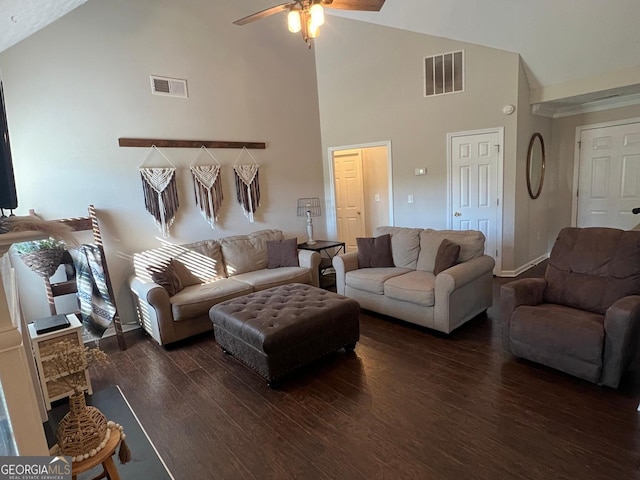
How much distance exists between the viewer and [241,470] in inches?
77.8

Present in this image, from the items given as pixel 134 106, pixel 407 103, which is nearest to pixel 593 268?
pixel 407 103

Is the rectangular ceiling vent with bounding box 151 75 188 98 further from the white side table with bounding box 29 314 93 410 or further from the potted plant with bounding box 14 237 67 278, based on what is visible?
the white side table with bounding box 29 314 93 410

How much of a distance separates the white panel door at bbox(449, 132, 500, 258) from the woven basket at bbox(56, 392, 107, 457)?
4913 mm

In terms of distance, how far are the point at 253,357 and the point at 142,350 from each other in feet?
4.81

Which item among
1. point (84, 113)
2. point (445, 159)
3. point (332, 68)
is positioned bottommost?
point (445, 159)

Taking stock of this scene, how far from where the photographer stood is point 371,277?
387 cm

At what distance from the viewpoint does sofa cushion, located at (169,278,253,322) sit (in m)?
3.49

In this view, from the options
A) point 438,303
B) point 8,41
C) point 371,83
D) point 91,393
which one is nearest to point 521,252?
point 438,303

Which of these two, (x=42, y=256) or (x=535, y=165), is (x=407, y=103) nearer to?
(x=535, y=165)

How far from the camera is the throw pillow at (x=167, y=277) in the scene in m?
3.64

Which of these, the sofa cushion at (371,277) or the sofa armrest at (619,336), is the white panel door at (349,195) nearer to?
the sofa cushion at (371,277)

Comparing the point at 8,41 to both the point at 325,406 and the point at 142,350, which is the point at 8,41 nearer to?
the point at 142,350

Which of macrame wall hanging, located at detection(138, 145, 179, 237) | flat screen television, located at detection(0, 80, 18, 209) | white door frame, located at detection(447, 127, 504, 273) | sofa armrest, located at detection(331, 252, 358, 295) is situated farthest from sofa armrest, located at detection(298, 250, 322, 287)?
flat screen television, located at detection(0, 80, 18, 209)

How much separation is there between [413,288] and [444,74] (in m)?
3.30
